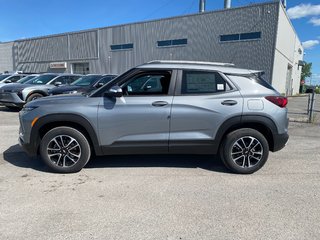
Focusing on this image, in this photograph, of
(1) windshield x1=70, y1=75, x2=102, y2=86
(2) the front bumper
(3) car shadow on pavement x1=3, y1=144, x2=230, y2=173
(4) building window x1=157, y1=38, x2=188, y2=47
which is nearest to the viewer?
(3) car shadow on pavement x1=3, y1=144, x2=230, y2=173

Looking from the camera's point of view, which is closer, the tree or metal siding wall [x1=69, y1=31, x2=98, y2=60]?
metal siding wall [x1=69, y1=31, x2=98, y2=60]

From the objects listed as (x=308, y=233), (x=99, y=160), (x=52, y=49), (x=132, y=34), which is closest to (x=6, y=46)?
(x=52, y=49)

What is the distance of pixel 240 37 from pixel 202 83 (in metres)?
21.3

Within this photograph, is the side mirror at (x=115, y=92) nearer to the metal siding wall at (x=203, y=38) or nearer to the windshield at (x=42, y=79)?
the windshield at (x=42, y=79)

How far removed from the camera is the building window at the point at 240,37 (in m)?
22.5

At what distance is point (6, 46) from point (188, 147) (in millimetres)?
50288

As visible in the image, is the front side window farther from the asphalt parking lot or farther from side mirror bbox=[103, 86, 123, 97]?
the asphalt parking lot

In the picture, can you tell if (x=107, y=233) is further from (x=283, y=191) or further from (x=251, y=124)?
(x=251, y=124)

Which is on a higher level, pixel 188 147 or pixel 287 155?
pixel 188 147

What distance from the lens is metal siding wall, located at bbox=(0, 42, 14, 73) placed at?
44.3 m

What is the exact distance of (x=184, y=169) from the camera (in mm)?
4582

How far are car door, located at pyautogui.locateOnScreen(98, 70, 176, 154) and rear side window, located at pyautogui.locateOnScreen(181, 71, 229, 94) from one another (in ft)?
0.74

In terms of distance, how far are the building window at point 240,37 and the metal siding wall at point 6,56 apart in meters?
36.9

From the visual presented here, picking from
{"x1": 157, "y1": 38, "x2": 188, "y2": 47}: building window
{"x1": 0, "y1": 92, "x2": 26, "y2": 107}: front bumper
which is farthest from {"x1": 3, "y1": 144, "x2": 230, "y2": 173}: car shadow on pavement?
{"x1": 157, "y1": 38, "x2": 188, "y2": 47}: building window
